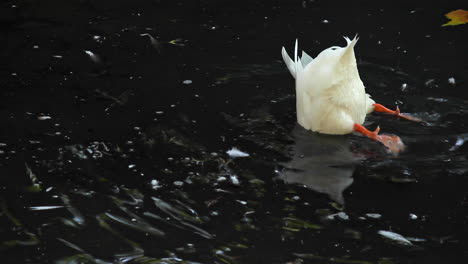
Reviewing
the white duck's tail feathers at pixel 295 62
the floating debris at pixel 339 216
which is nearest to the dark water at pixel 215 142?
the floating debris at pixel 339 216

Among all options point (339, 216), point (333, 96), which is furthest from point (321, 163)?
point (339, 216)

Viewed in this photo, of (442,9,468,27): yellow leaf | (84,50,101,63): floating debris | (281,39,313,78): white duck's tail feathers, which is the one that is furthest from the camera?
(442,9,468,27): yellow leaf

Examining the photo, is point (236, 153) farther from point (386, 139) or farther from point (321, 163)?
point (386, 139)

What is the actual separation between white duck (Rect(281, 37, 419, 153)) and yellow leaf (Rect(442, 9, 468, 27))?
1647 mm

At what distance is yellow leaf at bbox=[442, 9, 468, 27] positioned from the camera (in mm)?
5055

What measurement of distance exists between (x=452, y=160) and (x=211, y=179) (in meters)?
1.14

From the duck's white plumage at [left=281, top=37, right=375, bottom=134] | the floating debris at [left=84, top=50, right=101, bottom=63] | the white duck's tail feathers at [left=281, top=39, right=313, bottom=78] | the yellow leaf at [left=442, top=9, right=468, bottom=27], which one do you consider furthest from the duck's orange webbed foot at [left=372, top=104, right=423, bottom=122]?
the floating debris at [left=84, top=50, right=101, bottom=63]

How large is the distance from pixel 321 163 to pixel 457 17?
2210 millimetres

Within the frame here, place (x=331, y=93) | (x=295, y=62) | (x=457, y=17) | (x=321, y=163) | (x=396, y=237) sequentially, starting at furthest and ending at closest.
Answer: (x=457, y=17), (x=295, y=62), (x=331, y=93), (x=321, y=163), (x=396, y=237)

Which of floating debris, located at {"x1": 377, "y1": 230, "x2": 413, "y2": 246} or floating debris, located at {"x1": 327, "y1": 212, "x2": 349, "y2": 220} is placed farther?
floating debris, located at {"x1": 327, "y1": 212, "x2": 349, "y2": 220}

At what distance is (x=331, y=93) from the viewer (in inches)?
140

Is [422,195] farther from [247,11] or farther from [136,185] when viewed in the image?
[247,11]

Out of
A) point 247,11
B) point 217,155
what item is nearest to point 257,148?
point 217,155

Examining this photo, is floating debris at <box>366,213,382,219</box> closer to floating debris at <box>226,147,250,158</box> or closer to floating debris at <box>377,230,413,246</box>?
floating debris at <box>377,230,413,246</box>
